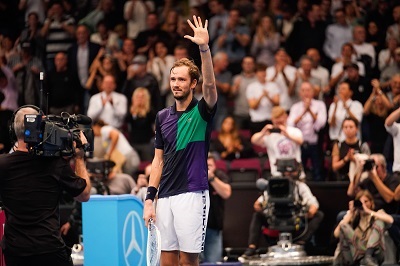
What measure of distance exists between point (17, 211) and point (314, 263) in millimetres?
6314

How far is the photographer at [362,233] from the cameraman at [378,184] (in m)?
0.35

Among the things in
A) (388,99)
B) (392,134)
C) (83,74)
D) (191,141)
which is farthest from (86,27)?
(191,141)

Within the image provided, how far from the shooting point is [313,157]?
16.1 m

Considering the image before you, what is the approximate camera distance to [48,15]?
20.0m

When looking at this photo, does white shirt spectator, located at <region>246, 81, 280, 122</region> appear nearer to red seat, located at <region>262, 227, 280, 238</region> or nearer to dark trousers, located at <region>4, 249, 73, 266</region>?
red seat, located at <region>262, 227, 280, 238</region>

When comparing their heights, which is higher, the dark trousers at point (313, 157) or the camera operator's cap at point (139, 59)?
the camera operator's cap at point (139, 59)

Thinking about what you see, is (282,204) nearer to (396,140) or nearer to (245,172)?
(396,140)

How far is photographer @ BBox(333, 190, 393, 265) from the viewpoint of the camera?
43.4 ft

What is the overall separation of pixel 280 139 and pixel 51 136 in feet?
24.4

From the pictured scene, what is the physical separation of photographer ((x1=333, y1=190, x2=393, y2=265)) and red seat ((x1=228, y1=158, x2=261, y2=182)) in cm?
277

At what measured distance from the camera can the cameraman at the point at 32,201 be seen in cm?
817

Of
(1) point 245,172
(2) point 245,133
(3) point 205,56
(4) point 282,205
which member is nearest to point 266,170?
(1) point 245,172

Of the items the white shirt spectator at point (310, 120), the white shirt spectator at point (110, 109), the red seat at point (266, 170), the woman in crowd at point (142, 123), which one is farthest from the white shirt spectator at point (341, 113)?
the white shirt spectator at point (110, 109)

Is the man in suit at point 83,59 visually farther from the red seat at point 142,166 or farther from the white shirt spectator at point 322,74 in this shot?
the white shirt spectator at point 322,74
